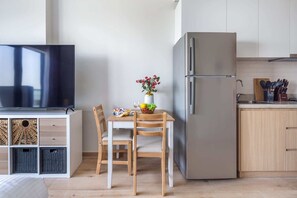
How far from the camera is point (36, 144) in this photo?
271 centimetres

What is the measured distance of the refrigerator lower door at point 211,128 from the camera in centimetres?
255

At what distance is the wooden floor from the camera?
235 centimetres

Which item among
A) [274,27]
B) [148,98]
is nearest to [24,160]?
[148,98]

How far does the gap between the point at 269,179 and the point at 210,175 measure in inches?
31.3

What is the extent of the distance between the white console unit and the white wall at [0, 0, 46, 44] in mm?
1124

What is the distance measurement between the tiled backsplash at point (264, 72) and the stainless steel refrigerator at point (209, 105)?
885mm

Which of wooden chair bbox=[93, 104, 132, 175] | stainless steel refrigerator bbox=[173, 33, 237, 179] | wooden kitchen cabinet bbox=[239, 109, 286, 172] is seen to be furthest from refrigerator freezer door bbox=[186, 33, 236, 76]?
wooden chair bbox=[93, 104, 132, 175]

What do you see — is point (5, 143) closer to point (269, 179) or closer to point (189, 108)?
point (189, 108)

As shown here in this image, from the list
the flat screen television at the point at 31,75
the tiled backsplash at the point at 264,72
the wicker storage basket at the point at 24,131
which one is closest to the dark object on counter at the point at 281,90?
the tiled backsplash at the point at 264,72

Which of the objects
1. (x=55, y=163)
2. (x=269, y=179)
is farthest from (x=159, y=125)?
(x=269, y=179)

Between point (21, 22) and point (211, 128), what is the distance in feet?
9.70

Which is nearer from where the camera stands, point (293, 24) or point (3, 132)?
point (3, 132)

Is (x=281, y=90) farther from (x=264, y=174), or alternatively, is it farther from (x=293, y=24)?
(x=264, y=174)

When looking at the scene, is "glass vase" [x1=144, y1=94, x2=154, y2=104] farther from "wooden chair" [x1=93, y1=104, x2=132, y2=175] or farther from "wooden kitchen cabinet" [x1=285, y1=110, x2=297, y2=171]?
"wooden kitchen cabinet" [x1=285, y1=110, x2=297, y2=171]
